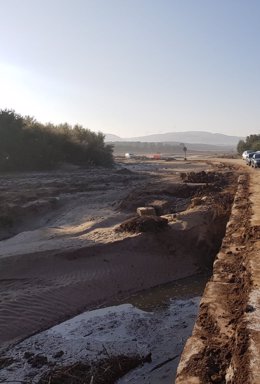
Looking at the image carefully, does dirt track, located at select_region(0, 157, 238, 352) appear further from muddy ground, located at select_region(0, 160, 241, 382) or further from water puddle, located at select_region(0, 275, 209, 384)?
water puddle, located at select_region(0, 275, 209, 384)

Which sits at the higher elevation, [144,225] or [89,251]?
[144,225]

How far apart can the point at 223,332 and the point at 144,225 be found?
8.74 metres

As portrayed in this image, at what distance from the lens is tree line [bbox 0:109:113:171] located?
42.4 m

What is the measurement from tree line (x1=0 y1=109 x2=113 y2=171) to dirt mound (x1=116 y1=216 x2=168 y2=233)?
28081mm

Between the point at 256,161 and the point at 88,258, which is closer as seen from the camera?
the point at 88,258

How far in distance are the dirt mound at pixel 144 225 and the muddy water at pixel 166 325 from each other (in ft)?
7.00

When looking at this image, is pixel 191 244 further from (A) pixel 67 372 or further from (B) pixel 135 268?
(A) pixel 67 372

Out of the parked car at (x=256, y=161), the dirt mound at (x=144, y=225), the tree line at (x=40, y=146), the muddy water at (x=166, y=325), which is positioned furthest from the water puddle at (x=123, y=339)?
the tree line at (x=40, y=146)

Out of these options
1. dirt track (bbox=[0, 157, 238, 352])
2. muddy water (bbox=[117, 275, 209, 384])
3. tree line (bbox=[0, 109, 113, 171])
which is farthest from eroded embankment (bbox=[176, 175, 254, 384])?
tree line (bbox=[0, 109, 113, 171])

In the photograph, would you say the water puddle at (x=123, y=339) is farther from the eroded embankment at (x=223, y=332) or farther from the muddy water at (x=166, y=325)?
the eroded embankment at (x=223, y=332)

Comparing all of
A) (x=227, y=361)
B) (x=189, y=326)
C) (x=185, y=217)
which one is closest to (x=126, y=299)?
(x=189, y=326)

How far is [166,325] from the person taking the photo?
31.1 feet

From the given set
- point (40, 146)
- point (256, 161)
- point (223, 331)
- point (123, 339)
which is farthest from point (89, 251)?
point (40, 146)

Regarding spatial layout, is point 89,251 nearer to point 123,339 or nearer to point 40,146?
point 123,339
